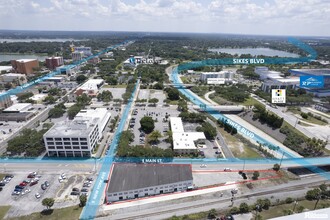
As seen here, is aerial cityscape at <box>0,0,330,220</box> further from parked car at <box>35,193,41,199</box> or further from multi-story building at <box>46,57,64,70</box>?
multi-story building at <box>46,57,64,70</box>

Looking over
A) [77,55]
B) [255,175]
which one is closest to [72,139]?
[255,175]

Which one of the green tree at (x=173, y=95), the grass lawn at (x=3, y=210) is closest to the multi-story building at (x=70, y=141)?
the grass lawn at (x=3, y=210)

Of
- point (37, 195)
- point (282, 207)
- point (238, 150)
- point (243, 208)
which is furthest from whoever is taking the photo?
point (238, 150)

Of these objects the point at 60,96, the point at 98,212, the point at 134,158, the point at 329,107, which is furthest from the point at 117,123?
the point at 329,107

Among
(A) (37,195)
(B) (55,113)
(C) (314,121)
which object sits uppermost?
(B) (55,113)
